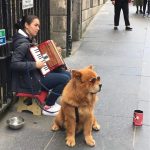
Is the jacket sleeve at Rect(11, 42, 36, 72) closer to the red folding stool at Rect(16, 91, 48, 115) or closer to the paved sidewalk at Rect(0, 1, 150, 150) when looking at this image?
the red folding stool at Rect(16, 91, 48, 115)

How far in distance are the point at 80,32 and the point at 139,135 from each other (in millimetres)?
6111

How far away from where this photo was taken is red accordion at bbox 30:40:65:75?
5344 mm

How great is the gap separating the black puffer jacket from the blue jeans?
0.41 ft

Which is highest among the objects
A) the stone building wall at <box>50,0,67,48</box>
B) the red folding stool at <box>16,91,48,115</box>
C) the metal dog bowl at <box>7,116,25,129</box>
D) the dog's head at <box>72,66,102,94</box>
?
the stone building wall at <box>50,0,67,48</box>

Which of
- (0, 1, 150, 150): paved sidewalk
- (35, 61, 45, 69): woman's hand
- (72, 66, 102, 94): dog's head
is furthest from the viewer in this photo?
(35, 61, 45, 69): woman's hand

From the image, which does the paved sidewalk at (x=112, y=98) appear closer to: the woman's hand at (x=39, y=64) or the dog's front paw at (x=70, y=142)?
the dog's front paw at (x=70, y=142)

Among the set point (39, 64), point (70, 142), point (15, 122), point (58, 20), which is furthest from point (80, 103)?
point (58, 20)

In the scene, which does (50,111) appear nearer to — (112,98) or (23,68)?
(23,68)

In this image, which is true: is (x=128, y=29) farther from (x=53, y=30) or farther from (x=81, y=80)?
(x=81, y=80)

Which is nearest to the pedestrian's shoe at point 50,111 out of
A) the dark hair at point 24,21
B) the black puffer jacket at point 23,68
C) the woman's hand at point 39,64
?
the black puffer jacket at point 23,68

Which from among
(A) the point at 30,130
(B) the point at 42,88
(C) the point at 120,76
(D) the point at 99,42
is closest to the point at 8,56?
(B) the point at 42,88

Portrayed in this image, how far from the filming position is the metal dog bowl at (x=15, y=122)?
203 inches

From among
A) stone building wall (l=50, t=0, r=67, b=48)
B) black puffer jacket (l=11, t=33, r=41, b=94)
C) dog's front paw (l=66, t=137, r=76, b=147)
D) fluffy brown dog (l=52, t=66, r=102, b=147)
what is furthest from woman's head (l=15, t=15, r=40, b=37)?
stone building wall (l=50, t=0, r=67, b=48)

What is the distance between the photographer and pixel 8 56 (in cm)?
548
